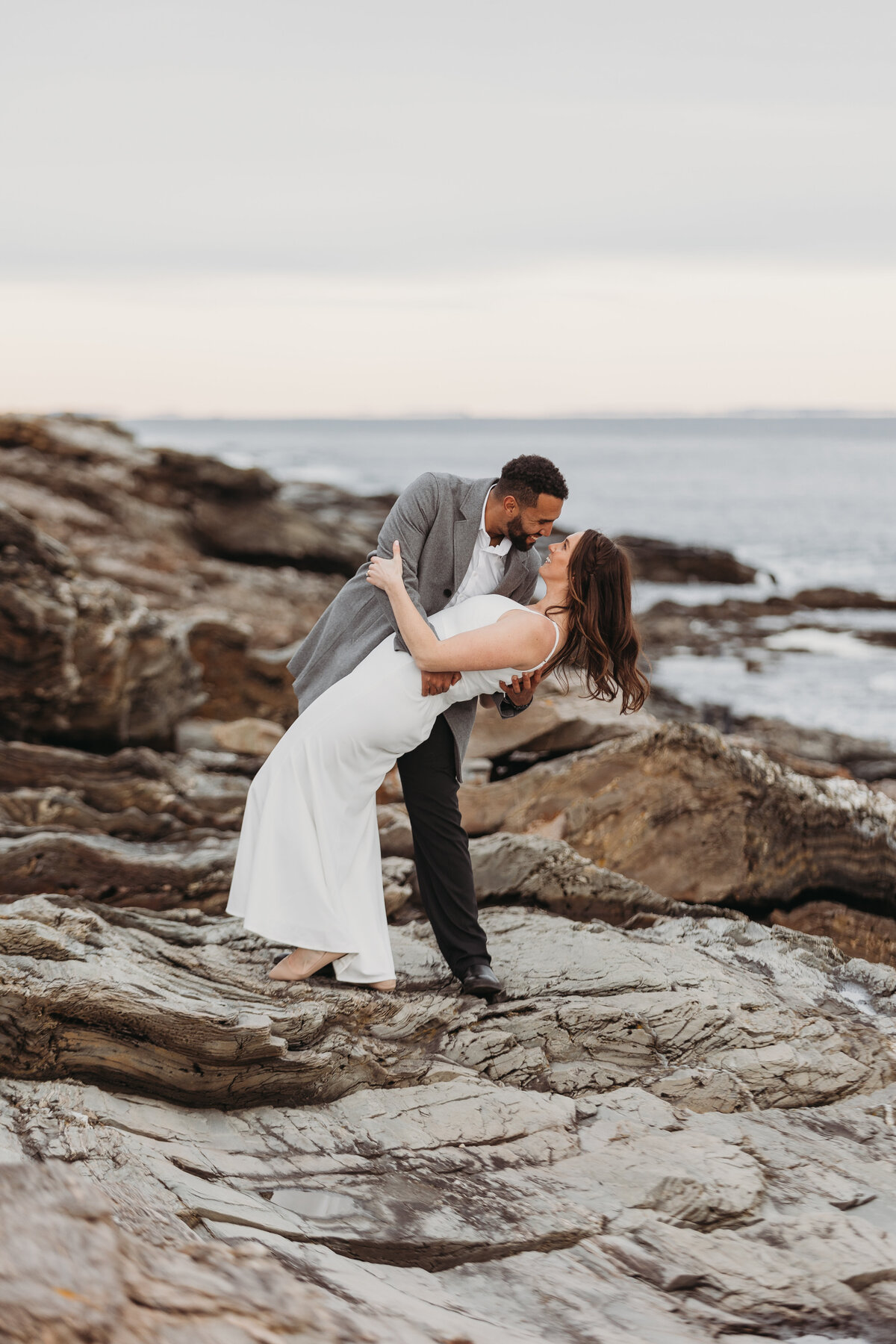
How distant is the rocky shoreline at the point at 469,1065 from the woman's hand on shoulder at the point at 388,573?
69.2 inches

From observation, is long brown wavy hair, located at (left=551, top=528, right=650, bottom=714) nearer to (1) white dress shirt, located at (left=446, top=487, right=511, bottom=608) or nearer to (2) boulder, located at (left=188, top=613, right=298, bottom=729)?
(1) white dress shirt, located at (left=446, top=487, right=511, bottom=608)

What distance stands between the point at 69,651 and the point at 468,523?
5.03 metres

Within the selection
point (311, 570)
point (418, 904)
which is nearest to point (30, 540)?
point (418, 904)

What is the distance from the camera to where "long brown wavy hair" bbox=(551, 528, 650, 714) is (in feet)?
14.9

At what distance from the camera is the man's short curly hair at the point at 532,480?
436 centimetres

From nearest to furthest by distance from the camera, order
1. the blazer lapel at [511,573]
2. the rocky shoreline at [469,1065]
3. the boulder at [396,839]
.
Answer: the rocky shoreline at [469,1065] → the blazer lapel at [511,573] → the boulder at [396,839]

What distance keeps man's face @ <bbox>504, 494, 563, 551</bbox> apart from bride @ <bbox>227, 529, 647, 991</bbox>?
153 mm

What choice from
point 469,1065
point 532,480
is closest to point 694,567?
point 532,480

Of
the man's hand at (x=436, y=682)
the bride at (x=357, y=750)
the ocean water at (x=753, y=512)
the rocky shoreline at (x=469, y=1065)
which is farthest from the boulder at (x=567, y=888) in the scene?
the ocean water at (x=753, y=512)

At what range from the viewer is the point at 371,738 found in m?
4.58

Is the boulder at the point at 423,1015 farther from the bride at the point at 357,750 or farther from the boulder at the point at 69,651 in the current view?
the boulder at the point at 69,651

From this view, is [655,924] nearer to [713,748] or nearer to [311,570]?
[713,748]

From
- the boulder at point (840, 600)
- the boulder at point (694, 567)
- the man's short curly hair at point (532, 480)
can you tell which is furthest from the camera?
the boulder at point (694, 567)

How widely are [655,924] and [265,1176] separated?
307 cm
